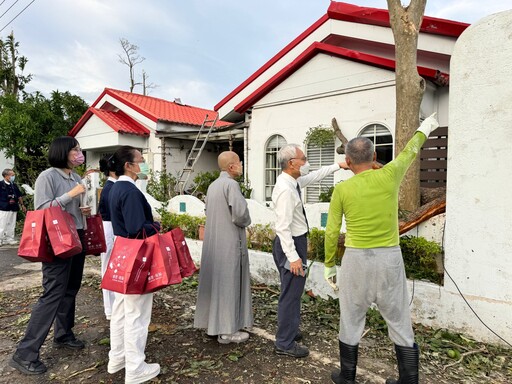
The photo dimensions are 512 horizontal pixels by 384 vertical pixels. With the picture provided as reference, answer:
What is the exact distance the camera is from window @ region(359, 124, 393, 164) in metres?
7.24

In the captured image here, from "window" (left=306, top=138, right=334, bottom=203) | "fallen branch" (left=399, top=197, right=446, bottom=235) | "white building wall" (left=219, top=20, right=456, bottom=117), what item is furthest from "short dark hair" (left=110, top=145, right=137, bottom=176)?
"white building wall" (left=219, top=20, right=456, bottom=117)

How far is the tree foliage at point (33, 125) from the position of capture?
37.7 ft

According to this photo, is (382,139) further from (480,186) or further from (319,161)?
(480,186)

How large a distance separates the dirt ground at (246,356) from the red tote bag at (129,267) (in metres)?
0.92

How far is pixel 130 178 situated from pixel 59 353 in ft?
6.22

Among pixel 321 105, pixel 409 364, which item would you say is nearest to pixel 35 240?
pixel 409 364

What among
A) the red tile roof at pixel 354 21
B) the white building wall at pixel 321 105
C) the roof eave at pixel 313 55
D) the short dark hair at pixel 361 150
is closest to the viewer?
the short dark hair at pixel 361 150

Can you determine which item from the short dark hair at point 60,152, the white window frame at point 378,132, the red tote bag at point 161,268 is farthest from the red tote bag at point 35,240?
the white window frame at point 378,132

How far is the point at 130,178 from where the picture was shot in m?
2.89

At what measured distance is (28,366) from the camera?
290 centimetres

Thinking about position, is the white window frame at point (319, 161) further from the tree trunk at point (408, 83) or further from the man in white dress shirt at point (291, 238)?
the man in white dress shirt at point (291, 238)

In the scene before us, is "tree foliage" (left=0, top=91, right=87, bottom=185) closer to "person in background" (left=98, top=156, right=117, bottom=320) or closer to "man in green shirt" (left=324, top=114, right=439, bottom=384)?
"person in background" (left=98, top=156, right=117, bottom=320)

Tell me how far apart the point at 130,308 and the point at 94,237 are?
4.05ft

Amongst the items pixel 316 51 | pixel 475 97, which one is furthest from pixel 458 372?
pixel 316 51
